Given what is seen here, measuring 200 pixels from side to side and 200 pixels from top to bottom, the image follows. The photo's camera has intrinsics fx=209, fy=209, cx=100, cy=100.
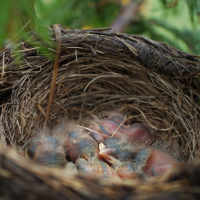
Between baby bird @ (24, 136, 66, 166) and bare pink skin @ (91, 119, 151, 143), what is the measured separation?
0.82 feet

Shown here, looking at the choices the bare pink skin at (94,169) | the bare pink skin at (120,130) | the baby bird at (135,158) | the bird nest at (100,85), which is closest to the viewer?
the bare pink skin at (94,169)

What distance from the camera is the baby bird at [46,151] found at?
3.05 ft

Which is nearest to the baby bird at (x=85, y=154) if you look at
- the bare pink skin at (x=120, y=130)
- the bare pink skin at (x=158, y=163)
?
the bare pink skin at (x=120, y=130)

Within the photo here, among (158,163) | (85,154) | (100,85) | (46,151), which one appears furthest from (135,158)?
(100,85)

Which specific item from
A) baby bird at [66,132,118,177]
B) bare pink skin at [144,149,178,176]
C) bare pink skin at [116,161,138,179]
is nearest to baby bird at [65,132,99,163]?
baby bird at [66,132,118,177]

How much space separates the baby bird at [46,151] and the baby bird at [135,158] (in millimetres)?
198

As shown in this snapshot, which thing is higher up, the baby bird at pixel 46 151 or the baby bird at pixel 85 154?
the baby bird at pixel 46 151

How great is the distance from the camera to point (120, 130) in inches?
47.4

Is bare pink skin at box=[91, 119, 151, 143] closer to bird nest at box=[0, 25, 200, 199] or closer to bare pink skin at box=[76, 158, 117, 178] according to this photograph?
bird nest at box=[0, 25, 200, 199]

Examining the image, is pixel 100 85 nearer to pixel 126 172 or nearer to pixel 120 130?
pixel 120 130

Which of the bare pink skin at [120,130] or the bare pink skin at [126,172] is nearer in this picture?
the bare pink skin at [126,172]

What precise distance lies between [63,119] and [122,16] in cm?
124

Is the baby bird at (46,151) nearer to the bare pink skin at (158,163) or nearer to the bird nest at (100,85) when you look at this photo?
the bird nest at (100,85)

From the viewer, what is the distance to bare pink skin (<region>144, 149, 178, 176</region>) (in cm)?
97
